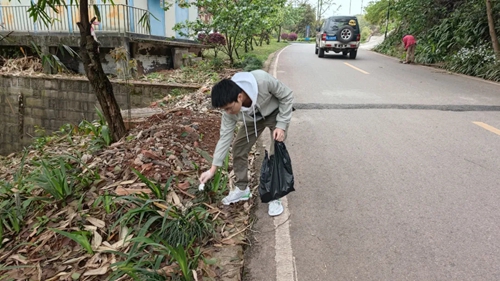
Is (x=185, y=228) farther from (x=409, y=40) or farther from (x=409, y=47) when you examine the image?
(x=409, y=47)

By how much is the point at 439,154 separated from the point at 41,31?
46.9ft

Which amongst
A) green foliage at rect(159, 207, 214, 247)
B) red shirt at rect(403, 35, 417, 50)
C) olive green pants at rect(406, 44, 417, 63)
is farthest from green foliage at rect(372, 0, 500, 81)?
green foliage at rect(159, 207, 214, 247)

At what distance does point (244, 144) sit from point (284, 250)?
101cm

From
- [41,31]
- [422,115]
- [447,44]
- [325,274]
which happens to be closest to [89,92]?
[41,31]

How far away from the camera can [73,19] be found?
42.2ft

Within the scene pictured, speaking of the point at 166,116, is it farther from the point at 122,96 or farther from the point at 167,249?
the point at 122,96

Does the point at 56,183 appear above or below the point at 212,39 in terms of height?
below

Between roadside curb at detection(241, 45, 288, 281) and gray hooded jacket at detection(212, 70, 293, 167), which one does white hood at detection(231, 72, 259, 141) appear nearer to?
gray hooded jacket at detection(212, 70, 293, 167)

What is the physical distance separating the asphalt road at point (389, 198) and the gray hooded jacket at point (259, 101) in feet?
3.04

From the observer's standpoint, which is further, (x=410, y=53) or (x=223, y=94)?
(x=410, y=53)

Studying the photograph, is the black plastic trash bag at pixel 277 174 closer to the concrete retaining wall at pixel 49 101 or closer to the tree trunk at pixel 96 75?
the tree trunk at pixel 96 75

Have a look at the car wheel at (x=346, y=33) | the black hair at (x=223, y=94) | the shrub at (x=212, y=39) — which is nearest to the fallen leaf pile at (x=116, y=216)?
the black hair at (x=223, y=94)

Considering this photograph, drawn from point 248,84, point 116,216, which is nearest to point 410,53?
point 248,84

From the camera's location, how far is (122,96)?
9633mm
